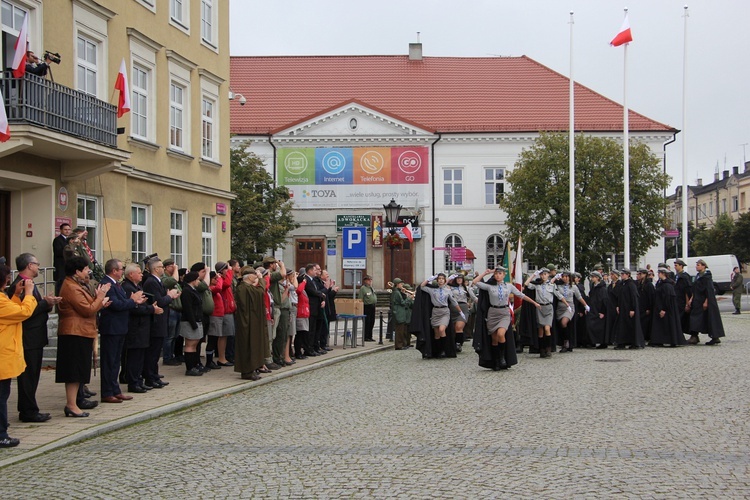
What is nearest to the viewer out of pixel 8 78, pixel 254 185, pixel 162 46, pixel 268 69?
pixel 8 78

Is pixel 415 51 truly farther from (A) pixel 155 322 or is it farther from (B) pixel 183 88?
(A) pixel 155 322

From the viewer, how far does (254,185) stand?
4456cm

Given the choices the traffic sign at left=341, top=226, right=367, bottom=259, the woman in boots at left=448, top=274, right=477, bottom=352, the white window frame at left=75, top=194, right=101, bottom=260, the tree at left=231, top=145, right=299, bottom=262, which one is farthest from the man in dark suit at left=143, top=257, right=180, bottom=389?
the tree at left=231, top=145, right=299, bottom=262

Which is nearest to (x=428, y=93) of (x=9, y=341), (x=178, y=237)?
(x=178, y=237)

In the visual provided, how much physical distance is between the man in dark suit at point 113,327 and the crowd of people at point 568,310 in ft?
22.3

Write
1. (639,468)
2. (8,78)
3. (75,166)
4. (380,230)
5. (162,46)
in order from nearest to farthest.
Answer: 1. (639,468)
2. (8,78)
3. (75,166)
4. (162,46)
5. (380,230)

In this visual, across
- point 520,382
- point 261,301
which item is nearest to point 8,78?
point 261,301

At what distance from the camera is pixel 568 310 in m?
20.2

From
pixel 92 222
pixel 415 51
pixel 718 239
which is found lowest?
pixel 92 222

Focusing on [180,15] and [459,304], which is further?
[180,15]

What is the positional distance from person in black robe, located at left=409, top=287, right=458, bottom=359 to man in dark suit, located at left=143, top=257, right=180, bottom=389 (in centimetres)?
674

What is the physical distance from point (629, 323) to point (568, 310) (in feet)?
7.29

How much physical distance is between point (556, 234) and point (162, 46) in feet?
96.1

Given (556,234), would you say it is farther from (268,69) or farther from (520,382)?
(520,382)
